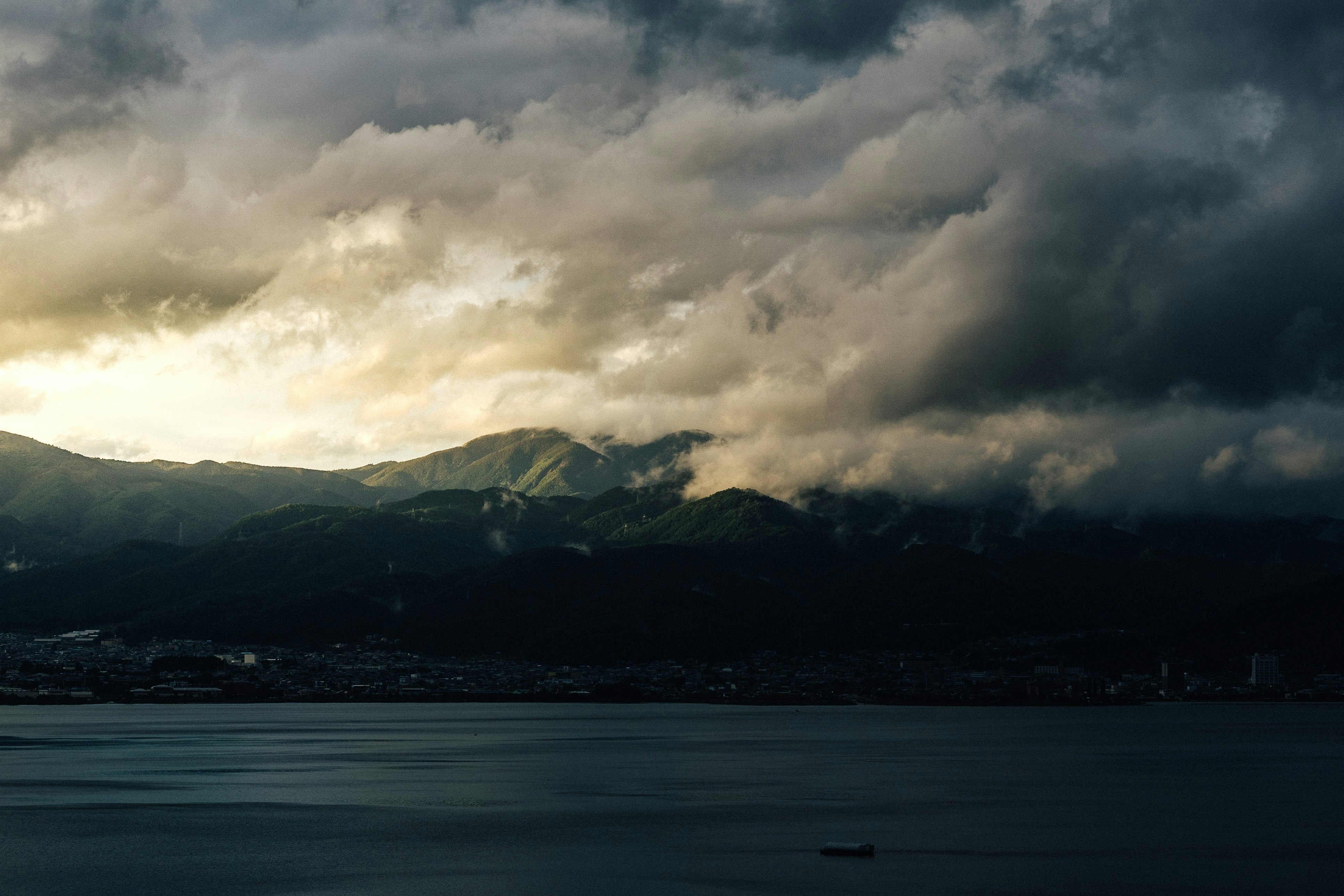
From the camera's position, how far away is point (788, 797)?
350ft

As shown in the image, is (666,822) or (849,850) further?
(666,822)

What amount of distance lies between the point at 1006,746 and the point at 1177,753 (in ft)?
73.3

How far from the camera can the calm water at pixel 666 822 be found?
69.6 metres

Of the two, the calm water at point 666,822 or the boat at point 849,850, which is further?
the boat at point 849,850

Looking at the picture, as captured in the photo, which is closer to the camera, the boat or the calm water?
the calm water

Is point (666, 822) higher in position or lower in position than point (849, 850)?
lower

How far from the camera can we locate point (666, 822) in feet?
302

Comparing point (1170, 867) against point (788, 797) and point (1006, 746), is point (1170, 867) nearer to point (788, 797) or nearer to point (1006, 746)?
point (788, 797)

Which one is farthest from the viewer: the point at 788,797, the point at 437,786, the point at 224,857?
the point at 437,786

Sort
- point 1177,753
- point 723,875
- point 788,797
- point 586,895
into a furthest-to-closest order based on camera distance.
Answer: point 1177,753 → point 788,797 → point 723,875 → point 586,895

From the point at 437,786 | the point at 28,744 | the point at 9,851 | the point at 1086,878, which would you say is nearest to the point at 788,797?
the point at 437,786

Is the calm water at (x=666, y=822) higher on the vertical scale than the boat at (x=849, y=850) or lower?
lower

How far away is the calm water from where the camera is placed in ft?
228

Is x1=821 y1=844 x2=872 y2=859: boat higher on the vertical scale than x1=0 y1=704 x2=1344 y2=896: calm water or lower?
higher
